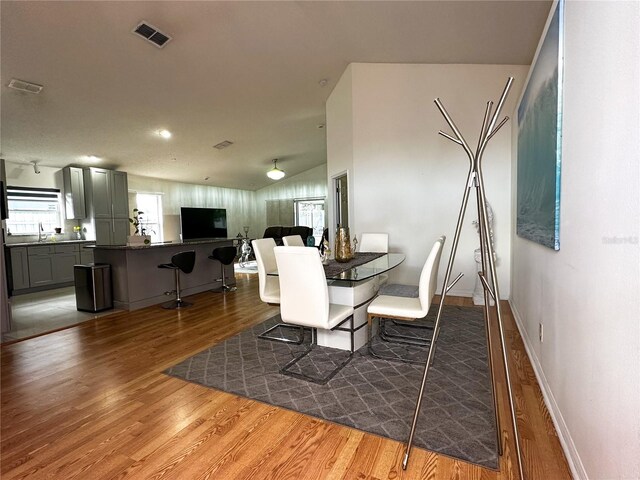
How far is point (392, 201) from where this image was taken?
16.4 feet

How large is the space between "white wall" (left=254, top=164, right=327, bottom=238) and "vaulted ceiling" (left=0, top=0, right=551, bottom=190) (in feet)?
14.5

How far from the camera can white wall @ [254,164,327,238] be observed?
10.8 m

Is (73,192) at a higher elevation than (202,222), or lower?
higher

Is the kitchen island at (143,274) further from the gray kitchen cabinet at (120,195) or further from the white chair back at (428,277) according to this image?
the white chair back at (428,277)

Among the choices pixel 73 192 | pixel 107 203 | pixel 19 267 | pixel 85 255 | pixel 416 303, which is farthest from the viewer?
pixel 107 203

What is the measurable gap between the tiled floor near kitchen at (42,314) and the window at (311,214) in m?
6.77

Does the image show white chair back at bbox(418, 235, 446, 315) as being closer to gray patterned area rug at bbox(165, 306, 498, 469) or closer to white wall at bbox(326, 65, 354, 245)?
gray patterned area rug at bbox(165, 306, 498, 469)

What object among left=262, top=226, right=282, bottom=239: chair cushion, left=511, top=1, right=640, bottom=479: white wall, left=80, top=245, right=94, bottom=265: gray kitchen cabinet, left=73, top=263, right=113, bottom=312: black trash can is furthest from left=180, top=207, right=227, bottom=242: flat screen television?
left=511, top=1, right=640, bottom=479: white wall

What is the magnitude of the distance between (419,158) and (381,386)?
3.52m

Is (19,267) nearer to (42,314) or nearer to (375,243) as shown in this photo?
(42,314)

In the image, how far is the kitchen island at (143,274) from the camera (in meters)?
4.55

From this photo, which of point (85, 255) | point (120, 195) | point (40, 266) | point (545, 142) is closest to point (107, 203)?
point (120, 195)

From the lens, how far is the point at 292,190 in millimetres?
11273

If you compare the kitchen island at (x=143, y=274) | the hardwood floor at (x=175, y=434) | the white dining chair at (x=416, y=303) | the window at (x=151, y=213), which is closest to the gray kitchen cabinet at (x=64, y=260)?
the window at (x=151, y=213)
